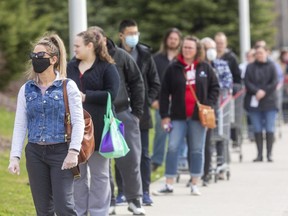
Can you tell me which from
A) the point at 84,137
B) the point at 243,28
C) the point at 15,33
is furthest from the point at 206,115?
the point at 15,33

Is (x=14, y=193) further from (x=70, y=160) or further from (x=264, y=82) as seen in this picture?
(x=264, y=82)

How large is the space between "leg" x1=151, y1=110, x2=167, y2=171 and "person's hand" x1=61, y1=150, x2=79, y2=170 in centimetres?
741

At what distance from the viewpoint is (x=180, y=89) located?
13.5m

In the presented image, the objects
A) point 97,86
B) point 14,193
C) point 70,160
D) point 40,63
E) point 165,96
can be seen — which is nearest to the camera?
point 70,160

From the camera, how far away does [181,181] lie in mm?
15562

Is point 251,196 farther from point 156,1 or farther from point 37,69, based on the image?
point 156,1

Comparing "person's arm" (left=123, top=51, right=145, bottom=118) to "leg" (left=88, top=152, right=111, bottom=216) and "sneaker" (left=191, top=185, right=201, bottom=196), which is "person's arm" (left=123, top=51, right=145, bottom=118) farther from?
"sneaker" (left=191, top=185, right=201, bottom=196)

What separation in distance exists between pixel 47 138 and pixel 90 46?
78.0 inches

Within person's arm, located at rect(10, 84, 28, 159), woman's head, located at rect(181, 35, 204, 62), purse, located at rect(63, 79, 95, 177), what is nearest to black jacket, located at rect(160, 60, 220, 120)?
woman's head, located at rect(181, 35, 204, 62)

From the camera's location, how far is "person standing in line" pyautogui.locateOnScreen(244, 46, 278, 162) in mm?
18625

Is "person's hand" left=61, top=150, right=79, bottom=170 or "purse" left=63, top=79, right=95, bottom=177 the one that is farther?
"purse" left=63, top=79, right=95, bottom=177

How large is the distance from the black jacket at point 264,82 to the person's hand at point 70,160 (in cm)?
1037

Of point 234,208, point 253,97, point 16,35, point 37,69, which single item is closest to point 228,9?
point 16,35

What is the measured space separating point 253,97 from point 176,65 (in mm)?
5256
